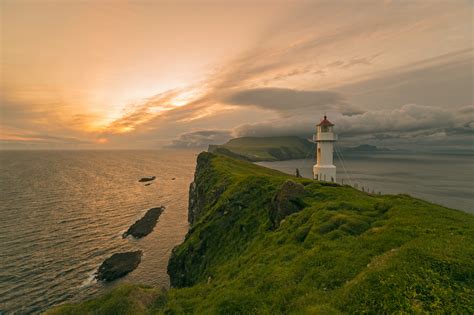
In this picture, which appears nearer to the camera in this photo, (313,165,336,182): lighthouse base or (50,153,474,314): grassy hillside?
(50,153,474,314): grassy hillside

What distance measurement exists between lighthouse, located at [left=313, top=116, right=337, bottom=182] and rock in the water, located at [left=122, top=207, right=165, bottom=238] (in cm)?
4621

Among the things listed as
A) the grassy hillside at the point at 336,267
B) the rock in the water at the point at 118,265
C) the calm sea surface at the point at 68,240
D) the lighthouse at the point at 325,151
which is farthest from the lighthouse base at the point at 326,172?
the rock in the water at the point at 118,265

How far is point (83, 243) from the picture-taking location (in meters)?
55.5

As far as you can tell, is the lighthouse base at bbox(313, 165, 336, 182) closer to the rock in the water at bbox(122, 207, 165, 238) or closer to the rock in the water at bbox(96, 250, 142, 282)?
the rock in the water at bbox(96, 250, 142, 282)

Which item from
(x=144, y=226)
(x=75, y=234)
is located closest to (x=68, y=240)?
(x=75, y=234)

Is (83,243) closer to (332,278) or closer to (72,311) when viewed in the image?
(72,311)

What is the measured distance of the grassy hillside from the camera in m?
10.2

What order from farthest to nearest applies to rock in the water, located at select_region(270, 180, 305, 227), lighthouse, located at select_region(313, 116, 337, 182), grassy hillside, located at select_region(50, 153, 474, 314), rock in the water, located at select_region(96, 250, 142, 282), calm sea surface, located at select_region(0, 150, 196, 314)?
lighthouse, located at select_region(313, 116, 337, 182) < rock in the water, located at select_region(96, 250, 142, 282) < calm sea surface, located at select_region(0, 150, 196, 314) < rock in the water, located at select_region(270, 180, 305, 227) < grassy hillside, located at select_region(50, 153, 474, 314)

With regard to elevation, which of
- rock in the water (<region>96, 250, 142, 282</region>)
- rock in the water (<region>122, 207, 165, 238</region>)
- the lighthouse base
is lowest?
rock in the water (<region>96, 250, 142, 282</region>)

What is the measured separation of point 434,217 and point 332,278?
10.9 meters

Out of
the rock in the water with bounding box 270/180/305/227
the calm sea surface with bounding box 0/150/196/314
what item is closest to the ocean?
the calm sea surface with bounding box 0/150/196/314

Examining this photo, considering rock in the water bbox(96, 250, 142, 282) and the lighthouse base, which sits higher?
the lighthouse base

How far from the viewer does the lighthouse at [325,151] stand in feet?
167

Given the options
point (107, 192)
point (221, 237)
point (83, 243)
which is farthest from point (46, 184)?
point (221, 237)
